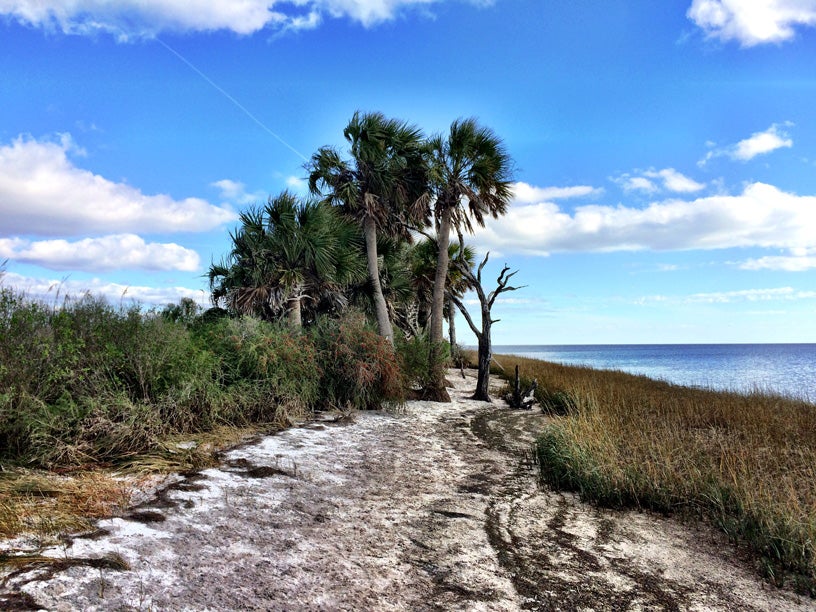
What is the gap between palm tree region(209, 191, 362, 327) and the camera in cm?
1669

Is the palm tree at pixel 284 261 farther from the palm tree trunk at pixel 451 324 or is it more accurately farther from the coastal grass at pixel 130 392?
the palm tree trunk at pixel 451 324

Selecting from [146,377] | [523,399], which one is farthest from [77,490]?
[523,399]

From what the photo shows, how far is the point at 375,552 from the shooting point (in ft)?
14.5

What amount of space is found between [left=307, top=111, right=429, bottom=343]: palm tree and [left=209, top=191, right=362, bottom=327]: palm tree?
1.26m

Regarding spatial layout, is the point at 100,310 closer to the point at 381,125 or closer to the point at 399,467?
the point at 399,467

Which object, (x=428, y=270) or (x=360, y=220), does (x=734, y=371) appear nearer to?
(x=428, y=270)

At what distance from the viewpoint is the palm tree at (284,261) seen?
16.7 meters

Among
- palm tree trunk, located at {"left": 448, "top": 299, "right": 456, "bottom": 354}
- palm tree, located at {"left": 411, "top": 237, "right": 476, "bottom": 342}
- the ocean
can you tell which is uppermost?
palm tree, located at {"left": 411, "top": 237, "right": 476, "bottom": 342}

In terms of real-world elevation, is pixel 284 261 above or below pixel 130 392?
above

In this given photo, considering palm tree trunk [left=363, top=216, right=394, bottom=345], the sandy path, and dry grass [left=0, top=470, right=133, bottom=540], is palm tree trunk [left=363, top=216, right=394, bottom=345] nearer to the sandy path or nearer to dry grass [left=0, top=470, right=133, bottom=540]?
the sandy path

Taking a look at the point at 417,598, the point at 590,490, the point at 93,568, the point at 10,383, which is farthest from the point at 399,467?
the point at 10,383

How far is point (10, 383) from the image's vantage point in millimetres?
6266

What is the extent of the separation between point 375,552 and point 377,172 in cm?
1597

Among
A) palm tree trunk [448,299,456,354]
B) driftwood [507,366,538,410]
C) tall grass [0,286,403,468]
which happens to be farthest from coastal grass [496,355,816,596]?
palm tree trunk [448,299,456,354]
